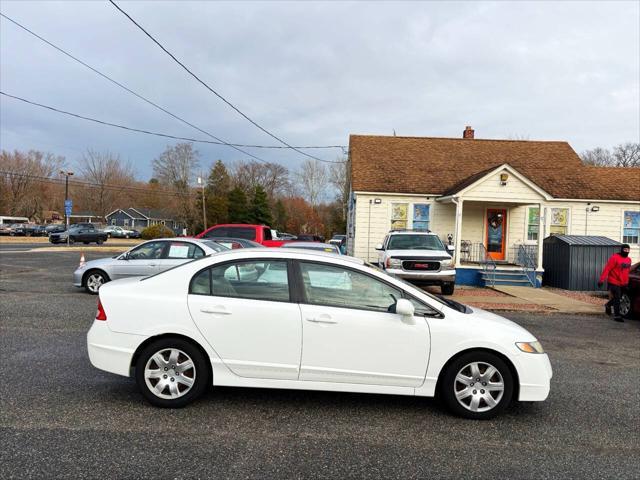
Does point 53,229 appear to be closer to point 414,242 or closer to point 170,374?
point 414,242

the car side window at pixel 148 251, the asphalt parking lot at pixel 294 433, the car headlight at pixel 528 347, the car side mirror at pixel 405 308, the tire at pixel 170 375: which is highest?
the car side window at pixel 148 251

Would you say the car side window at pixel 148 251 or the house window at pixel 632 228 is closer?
the car side window at pixel 148 251

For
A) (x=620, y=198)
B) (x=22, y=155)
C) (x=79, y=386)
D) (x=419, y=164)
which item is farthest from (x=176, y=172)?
(x=79, y=386)

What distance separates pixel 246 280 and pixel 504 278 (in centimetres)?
1377

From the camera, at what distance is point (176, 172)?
2921 inches

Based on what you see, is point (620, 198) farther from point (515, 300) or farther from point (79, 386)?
point (79, 386)

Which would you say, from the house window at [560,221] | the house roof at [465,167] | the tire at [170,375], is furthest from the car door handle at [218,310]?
the house window at [560,221]

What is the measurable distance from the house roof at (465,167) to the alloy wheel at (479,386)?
1303 centimetres

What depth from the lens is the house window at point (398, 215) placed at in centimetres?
1816

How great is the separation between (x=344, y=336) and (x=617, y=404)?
10.2 feet

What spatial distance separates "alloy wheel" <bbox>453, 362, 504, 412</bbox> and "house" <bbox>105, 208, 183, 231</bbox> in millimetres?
86279

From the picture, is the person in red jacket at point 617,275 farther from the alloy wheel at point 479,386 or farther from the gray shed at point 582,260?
the alloy wheel at point 479,386

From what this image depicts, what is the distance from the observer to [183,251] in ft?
33.9

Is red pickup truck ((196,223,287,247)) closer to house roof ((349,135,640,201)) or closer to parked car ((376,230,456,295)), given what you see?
house roof ((349,135,640,201))
